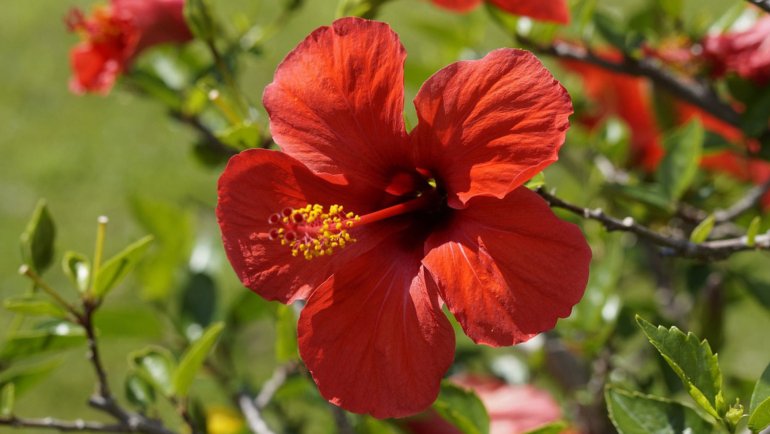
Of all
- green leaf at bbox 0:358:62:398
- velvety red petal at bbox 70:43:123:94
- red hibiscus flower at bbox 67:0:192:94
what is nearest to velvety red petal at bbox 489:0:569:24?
red hibiscus flower at bbox 67:0:192:94

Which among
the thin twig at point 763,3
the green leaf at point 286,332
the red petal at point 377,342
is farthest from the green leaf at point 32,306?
the thin twig at point 763,3

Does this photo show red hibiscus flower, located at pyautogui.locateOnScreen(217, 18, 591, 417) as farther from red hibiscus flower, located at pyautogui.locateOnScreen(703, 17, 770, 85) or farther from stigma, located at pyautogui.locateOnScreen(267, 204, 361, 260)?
red hibiscus flower, located at pyautogui.locateOnScreen(703, 17, 770, 85)

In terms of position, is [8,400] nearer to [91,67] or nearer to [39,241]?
[39,241]

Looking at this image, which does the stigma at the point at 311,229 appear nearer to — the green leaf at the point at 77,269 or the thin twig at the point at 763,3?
the green leaf at the point at 77,269

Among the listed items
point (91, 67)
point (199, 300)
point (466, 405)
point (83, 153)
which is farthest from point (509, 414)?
point (83, 153)

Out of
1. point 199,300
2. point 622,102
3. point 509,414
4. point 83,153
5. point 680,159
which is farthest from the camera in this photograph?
point 83,153
